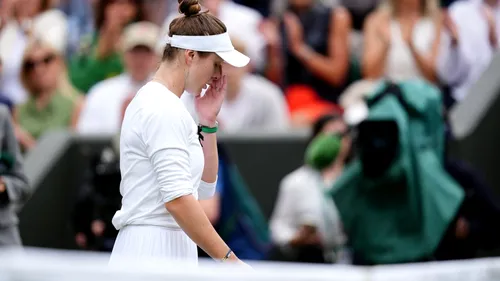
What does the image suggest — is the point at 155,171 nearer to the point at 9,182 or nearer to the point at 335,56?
the point at 9,182

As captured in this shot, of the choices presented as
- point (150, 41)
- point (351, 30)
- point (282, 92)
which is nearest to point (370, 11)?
point (351, 30)

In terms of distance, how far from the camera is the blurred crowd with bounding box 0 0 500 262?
10234 mm

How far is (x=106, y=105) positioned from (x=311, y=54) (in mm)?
1710

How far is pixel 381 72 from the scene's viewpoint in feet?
33.7

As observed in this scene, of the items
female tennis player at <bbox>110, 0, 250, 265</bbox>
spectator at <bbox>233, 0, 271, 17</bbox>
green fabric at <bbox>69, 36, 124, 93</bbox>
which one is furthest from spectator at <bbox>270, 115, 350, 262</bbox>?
female tennis player at <bbox>110, 0, 250, 265</bbox>

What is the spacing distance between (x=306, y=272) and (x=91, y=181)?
561 cm

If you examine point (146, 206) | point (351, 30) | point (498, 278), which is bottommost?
point (351, 30)

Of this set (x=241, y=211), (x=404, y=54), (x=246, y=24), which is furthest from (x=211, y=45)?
(x=246, y=24)

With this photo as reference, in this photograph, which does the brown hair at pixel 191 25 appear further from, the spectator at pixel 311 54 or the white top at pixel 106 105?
the spectator at pixel 311 54

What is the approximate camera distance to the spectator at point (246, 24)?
1078cm

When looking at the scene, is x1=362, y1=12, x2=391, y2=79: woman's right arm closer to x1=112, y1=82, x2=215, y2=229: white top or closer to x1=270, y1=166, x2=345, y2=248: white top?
x1=270, y1=166, x2=345, y2=248: white top

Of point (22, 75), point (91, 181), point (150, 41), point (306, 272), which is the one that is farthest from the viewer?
point (22, 75)

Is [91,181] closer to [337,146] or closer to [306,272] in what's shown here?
[337,146]

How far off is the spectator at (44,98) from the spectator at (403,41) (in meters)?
2.47
